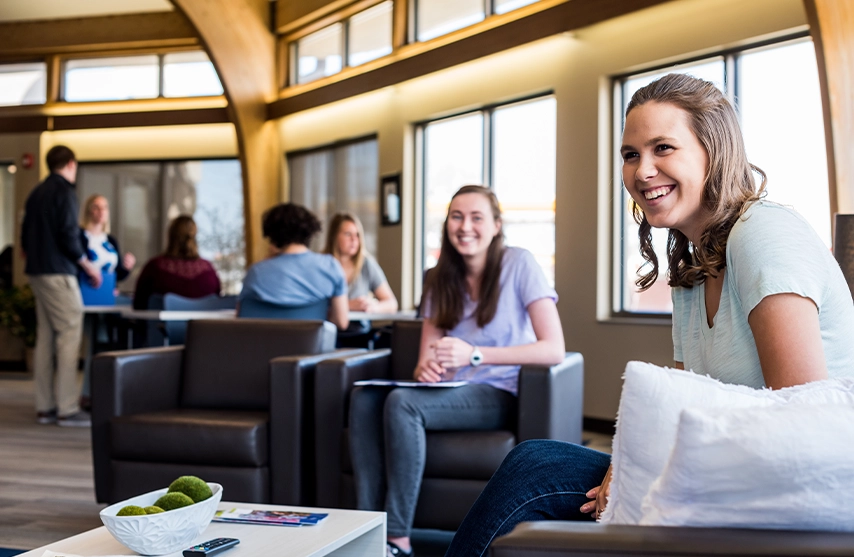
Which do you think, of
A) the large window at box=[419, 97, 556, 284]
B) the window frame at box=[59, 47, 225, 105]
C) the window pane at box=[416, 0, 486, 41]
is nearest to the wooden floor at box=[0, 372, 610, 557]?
the large window at box=[419, 97, 556, 284]

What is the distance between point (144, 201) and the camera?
33.9 ft

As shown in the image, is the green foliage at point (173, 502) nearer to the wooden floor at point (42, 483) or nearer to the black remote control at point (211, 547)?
the black remote control at point (211, 547)

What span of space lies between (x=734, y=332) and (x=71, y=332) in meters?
5.33

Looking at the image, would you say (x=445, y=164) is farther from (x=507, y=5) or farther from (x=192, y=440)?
(x=192, y=440)

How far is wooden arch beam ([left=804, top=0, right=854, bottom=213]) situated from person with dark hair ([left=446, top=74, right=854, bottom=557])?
3193mm

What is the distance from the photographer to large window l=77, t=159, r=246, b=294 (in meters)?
10.1

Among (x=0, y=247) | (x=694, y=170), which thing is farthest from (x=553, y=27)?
→ (x=0, y=247)

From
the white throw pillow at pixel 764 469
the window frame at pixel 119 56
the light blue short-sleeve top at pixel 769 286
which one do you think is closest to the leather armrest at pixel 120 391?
the light blue short-sleeve top at pixel 769 286

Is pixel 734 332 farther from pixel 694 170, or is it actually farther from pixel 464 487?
pixel 464 487

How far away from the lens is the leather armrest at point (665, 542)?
0.88 metres

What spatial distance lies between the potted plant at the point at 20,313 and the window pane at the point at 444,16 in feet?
16.1

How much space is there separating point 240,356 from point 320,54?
18.8 ft

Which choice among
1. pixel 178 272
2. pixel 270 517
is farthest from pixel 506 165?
pixel 270 517

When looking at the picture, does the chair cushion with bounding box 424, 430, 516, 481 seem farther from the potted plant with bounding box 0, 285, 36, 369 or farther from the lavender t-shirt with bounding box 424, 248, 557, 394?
the potted plant with bounding box 0, 285, 36, 369
